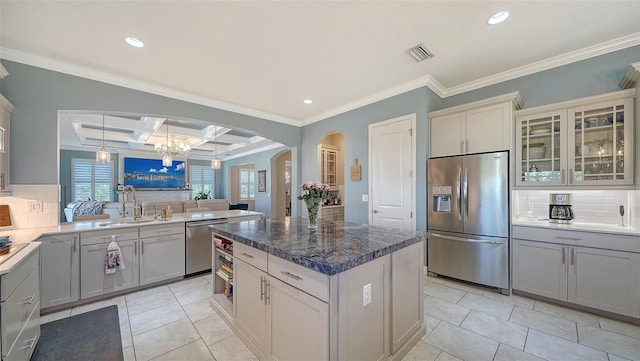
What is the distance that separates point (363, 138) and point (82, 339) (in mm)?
4098

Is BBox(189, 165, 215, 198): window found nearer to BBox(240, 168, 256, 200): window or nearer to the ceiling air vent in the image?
BBox(240, 168, 256, 200): window

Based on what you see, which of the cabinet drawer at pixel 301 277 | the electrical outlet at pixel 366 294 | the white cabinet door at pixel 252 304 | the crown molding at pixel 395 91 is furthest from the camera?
the crown molding at pixel 395 91

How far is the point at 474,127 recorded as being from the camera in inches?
125

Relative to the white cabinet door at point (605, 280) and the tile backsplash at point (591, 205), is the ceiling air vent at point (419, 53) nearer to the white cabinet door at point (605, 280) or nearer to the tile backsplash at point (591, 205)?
the tile backsplash at point (591, 205)

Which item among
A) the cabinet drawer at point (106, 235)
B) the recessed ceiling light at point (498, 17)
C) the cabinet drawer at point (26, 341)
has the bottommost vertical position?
the cabinet drawer at point (26, 341)

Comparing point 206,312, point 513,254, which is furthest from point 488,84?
point 206,312

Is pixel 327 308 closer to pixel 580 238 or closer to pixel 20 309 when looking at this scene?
pixel 20 309

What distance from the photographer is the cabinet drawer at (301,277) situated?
141cm

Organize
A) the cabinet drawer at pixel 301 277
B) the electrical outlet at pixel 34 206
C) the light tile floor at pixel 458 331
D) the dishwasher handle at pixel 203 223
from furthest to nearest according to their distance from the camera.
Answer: the dishwasher handle at pixel 203 223 < the electrical outlet at pixel 34 206 < the light tile floor at pixel 458 331 < the cabinet drawer at pixel 301 277

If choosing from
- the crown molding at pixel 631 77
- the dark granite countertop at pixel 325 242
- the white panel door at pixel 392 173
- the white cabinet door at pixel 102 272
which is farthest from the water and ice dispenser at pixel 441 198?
the white cabinet door at pixel 102 272

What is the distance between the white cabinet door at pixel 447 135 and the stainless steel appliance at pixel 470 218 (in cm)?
14

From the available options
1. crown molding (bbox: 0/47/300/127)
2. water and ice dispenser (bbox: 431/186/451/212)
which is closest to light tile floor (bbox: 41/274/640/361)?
water and ice dispenser (bbox: 431/186/451/212)

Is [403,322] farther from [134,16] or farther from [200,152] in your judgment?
[200,152]

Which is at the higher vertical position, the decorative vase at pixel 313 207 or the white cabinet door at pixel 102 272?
the decorative vase at pixel 313 207
